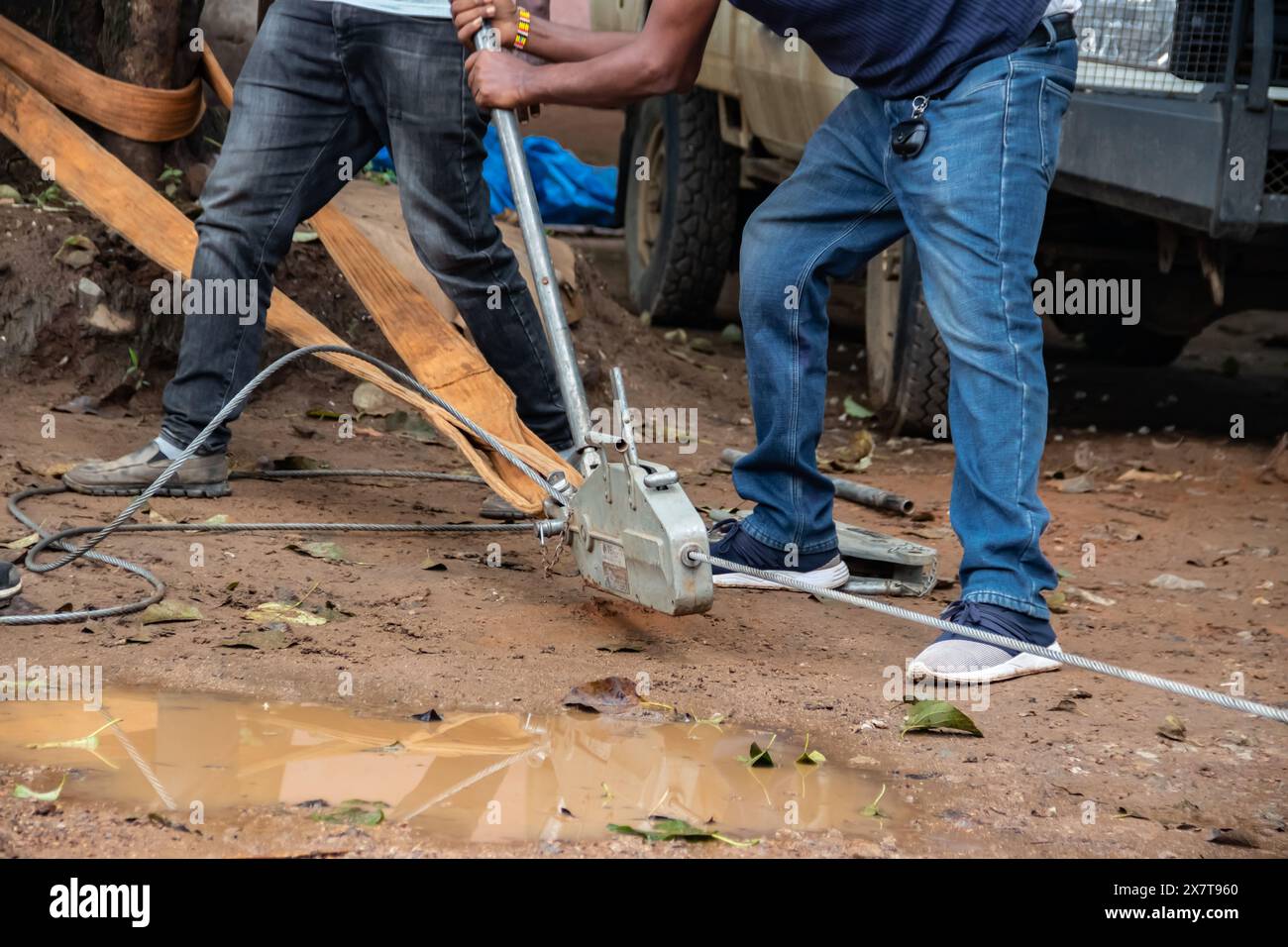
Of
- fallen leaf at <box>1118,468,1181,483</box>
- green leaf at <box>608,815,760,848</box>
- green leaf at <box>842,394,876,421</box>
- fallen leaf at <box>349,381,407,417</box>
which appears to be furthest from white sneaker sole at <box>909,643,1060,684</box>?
green leaf at <box>842,394,876,421</box>

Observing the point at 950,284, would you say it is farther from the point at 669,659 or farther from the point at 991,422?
the point at 669,659

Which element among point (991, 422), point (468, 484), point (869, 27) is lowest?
point (468, 484)

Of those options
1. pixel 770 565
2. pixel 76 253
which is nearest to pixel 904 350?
pixel 770 565

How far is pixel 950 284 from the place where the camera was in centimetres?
287

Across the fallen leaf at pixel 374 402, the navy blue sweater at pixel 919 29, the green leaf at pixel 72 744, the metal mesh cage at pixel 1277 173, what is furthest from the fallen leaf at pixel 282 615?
the metal mesh cage at pixel 1277 173

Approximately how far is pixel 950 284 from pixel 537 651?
1037 mm

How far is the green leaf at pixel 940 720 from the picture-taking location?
8.71ft

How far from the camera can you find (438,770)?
2.39m

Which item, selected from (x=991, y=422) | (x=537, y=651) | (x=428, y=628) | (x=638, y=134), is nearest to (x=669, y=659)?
(x=537, y=651)

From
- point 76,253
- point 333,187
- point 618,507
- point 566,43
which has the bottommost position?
point 618,507

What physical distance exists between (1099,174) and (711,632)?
1845mm

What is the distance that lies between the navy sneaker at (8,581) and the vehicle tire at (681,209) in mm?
4192

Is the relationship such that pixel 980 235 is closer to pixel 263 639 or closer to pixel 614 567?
pixel 614 567

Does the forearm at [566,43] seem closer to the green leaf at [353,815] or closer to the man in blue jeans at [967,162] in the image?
the man in blue jeans at [967,162]
